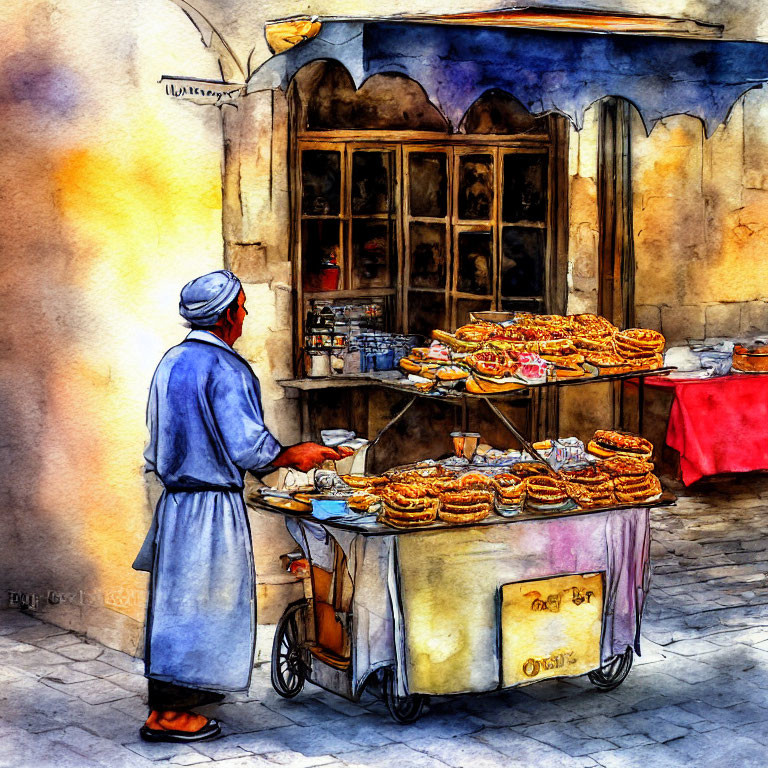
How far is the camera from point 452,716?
646 cm

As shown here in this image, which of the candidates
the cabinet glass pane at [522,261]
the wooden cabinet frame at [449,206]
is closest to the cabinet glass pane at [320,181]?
the wooden cabinet frame at [449,206]

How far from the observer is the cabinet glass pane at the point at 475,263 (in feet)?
27.8

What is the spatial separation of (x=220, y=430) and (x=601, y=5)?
4260mm

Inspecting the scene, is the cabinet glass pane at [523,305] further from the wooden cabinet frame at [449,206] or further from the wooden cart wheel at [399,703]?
the wooden cart wheel at [399,703]

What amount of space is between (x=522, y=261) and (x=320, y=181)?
151 centimetres

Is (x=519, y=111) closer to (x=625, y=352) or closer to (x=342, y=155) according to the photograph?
(x=342, y=155)

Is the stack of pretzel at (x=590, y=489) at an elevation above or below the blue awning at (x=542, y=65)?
below

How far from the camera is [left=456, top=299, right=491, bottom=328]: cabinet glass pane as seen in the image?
334 inches

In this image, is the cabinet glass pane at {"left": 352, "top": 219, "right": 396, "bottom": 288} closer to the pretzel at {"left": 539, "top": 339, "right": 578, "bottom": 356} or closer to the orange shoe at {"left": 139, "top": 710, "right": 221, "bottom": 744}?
the pretzel at {"left": 539, "top": 339, "right": 578, "bottom": 356}

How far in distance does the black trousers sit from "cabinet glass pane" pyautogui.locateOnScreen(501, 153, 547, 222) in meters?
3.80

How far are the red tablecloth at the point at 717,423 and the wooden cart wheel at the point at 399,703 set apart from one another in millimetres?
3300

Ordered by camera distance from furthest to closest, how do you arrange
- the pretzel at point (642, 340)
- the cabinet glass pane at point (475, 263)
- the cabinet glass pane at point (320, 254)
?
the cabinet glass pane at point (475, 263) < the cabinet glass pane at point (320, 254) < the pretzel at point (642, 340)

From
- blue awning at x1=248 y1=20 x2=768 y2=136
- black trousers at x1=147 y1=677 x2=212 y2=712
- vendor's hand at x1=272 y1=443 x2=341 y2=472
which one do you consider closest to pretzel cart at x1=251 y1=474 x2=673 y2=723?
vendor's hand at x1=272 y1=443 x2=341 y2=472

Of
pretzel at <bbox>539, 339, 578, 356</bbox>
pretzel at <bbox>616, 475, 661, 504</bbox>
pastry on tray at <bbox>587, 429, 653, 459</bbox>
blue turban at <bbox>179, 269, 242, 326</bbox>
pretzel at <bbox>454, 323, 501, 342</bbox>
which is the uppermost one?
blue turban at <bbox>179, 269, 242, 326</bbox>
